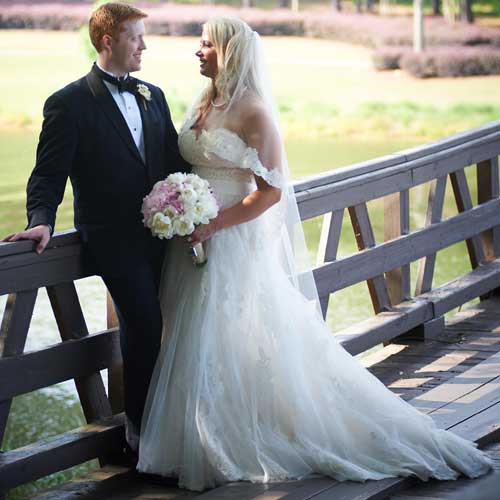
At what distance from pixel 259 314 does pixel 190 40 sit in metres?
16.7

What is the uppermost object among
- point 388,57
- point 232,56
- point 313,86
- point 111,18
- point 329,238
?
point 111,18

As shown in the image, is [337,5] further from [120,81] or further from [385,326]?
[120,81]

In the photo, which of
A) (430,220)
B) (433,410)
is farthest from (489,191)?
(433,410)

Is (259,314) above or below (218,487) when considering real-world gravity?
above

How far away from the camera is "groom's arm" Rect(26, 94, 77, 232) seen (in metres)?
3.68

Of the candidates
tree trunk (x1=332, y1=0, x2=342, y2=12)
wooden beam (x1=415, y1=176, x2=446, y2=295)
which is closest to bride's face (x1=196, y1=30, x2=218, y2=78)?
wooden beam (x1=415, y1=176, x2=446, y2=295)

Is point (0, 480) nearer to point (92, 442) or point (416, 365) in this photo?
point (92, 442)

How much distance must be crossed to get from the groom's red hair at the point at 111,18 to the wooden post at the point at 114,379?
0.86 metres

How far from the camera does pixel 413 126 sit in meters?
20.6

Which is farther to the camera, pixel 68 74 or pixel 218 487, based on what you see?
pixel 68 74

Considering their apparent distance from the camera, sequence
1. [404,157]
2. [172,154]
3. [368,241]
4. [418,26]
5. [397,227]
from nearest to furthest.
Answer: [172,154], [368,241], [404,157], [397,227], [418,26]

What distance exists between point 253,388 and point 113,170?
810 mm

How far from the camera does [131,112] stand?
385 centimetres

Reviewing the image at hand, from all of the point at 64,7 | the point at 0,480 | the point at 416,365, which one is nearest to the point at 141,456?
A: the point at 0,480
